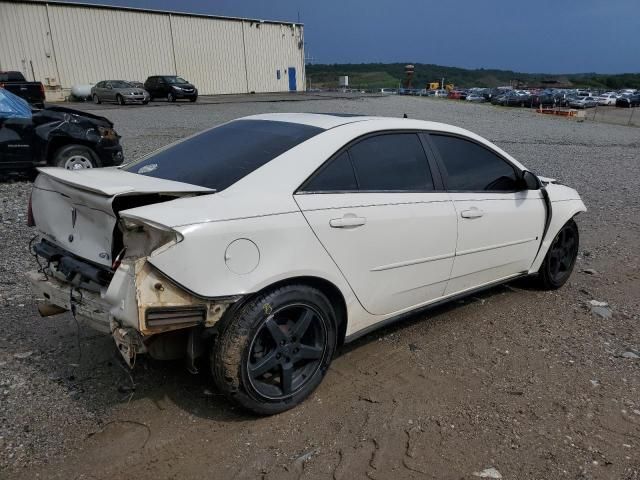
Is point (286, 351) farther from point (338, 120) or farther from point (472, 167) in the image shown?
point (472, 167)

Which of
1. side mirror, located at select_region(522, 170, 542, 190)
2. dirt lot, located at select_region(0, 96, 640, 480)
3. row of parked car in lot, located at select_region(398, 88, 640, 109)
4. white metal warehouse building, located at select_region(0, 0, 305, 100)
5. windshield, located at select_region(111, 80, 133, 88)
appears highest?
white metal warehouse building, located at select_region(0, 0, 305, 100)

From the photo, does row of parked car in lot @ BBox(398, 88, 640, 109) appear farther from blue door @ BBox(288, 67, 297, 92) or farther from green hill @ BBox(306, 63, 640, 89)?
green hill @ BBox(306, 63, 640, 89)

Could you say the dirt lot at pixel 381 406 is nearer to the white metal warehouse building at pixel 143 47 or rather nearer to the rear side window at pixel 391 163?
the rear side window at pixel 391 163

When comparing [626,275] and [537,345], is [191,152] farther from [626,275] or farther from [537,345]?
[626,275]

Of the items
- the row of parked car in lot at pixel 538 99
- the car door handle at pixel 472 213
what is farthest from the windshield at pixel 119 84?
the car door handle at pixel 472 213

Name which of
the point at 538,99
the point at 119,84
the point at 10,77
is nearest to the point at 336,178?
the point at 10,77

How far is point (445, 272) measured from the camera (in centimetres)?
389

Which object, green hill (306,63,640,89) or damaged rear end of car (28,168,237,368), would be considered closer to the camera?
damaged rear end of car (28,168,237,368)

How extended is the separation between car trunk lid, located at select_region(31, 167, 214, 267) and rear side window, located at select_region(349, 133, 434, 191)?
1036mm

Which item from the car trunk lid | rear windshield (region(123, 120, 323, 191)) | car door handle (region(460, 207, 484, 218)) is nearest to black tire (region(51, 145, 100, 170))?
rear windshield (region(123, 120, 323, 191))

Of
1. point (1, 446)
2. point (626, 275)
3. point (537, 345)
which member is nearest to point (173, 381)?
point (1, 446)

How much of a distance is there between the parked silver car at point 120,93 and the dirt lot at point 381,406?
96.2 ft

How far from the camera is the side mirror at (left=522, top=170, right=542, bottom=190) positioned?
4410mm

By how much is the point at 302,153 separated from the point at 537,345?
2326mm
